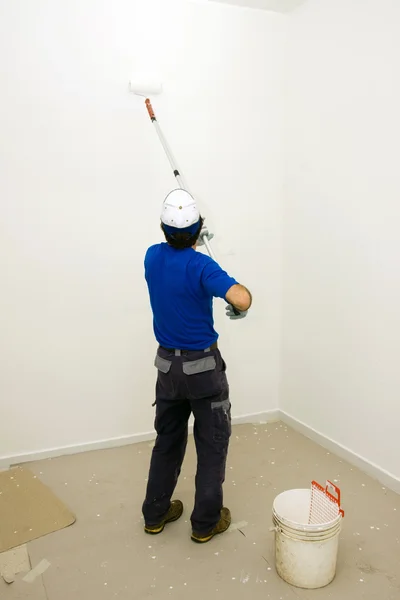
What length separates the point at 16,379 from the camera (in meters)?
2.78

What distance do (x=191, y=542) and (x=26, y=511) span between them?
0.78 m

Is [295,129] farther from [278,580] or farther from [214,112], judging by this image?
[278,580]

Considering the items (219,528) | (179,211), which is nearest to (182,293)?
(179,211)

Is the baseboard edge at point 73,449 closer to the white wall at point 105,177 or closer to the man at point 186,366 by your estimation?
the white wall at point 105,177

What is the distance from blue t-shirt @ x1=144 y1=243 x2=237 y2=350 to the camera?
1.93 m

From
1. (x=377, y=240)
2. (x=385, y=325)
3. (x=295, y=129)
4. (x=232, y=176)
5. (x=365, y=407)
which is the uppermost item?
(x=295, y=129)

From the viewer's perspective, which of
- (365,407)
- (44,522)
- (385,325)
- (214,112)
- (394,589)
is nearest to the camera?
(394,589)

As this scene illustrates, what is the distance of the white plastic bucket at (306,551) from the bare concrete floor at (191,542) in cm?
4

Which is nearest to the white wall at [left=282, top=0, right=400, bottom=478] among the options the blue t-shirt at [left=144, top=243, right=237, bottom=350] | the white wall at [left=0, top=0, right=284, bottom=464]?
the white wall at [left=0, top=0, right=284, bottom=464]

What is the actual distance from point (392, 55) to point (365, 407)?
1.68 metres

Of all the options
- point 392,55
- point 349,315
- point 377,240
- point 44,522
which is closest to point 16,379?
point 44,522

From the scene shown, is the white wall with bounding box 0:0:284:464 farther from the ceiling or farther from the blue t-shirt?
the blue t-shirt

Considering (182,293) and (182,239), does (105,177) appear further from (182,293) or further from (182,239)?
(182,293)

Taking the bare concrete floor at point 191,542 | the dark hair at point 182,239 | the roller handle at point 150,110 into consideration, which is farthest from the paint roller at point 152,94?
the bare concrete floor at point 191,542
